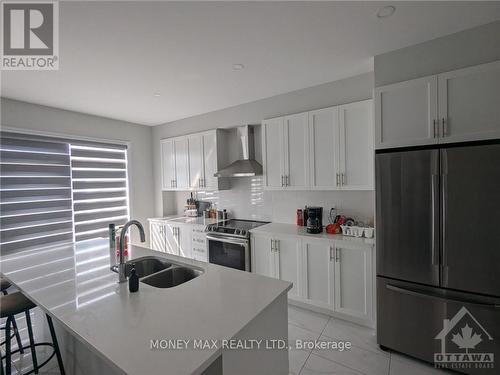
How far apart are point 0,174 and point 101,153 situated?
131cm

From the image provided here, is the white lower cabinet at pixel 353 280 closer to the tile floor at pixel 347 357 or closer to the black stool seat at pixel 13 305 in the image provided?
the tile floor at pixel 347 357

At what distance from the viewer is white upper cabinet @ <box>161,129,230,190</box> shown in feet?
12.8

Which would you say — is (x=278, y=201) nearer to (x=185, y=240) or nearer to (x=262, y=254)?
(x=262, y=254)

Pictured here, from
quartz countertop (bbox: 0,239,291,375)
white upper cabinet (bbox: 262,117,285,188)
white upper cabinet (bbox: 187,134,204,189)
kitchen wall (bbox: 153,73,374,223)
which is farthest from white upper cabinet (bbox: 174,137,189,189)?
quartz countertop (bbox: 0,239,291,375)

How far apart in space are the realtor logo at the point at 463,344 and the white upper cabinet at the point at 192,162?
312 centimetres

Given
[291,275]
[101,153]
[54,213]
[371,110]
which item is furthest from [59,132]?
[371,110]

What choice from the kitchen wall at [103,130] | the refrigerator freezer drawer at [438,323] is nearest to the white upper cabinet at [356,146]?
the refrigerator freezer drawer at [438,323]

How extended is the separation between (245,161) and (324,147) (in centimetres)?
122

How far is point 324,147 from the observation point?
113 inches

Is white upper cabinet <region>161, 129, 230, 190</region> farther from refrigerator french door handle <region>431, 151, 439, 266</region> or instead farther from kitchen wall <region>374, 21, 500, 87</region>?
refrigerator french door handle <region>431, 151, 439, 266</region>

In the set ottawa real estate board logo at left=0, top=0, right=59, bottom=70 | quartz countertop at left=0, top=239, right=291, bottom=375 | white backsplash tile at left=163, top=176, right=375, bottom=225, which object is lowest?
quartz countertop at left=0, top=239, right=291, bottom=375

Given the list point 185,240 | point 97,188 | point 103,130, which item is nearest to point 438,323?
point 185,240

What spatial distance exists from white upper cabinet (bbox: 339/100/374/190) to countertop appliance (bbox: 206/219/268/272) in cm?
144

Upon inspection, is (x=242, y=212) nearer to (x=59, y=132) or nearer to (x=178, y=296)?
(x=178, y=296)
